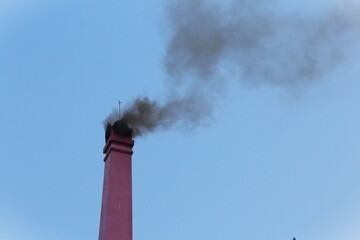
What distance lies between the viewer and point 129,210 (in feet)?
36.1

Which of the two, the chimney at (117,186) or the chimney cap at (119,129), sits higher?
the chimney cap at (119,129)

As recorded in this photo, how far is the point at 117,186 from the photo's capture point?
36.7ft

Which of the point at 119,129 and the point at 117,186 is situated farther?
the point at 119,129

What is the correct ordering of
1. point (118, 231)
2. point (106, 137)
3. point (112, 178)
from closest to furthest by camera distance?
point (118, 231) < point (112, 178) < point (106, 137)

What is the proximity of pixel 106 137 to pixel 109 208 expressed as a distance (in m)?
2.07

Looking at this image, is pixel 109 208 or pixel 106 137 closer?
pixel 109 208

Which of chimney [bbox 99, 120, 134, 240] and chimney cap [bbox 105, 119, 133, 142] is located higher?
chimney cap [bbox 105, 119, 133, 142]

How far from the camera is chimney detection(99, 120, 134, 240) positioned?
1059 cm

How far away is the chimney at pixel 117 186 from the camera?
10.6 meters

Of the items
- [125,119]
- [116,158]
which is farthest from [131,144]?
[125,119]

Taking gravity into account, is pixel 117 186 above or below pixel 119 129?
below

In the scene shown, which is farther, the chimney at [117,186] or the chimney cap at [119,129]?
the chimney cap at [119,129]

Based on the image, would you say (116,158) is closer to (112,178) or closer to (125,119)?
(112,178)

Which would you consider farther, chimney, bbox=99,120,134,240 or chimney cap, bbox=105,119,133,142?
chimney cap, bbox=105,119,133,142
